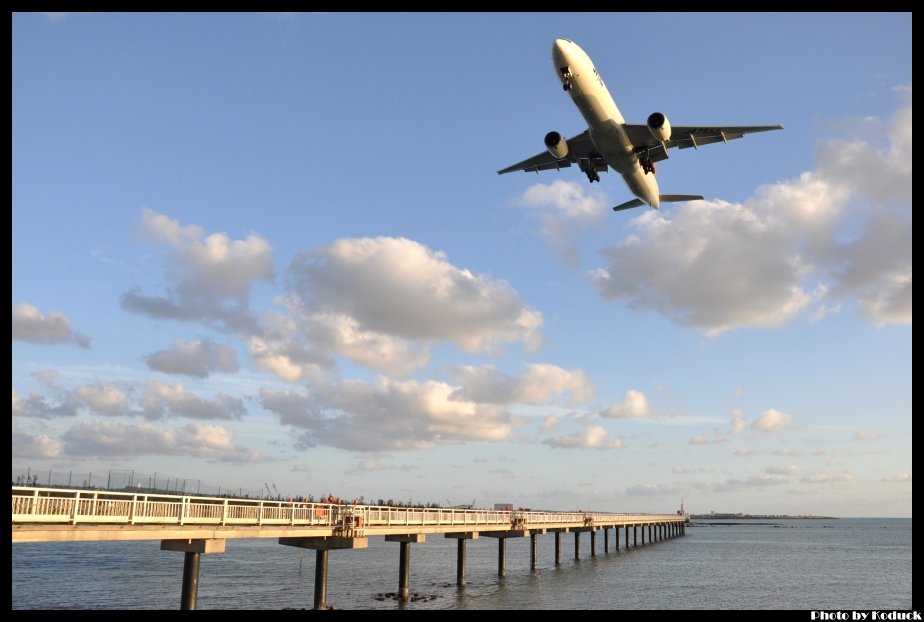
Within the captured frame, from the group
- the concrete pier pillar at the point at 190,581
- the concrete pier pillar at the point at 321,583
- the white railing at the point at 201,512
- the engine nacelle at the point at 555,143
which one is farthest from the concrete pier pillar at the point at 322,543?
the engine nacelle at the point at 555,143

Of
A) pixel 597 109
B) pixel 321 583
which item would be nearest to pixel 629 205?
pixel 597 109

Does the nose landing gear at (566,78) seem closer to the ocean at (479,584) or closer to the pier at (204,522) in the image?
the pier at (204,522)

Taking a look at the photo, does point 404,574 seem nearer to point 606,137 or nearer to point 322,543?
point 322,543

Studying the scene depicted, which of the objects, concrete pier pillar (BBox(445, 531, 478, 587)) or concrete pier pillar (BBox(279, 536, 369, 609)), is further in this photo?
concrete pier pillar (BBox(445, 531, 478, 587))

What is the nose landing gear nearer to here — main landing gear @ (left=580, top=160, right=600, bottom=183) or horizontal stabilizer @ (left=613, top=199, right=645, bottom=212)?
main landing gear @ (left=580, top=160, right=600, bottom=183)

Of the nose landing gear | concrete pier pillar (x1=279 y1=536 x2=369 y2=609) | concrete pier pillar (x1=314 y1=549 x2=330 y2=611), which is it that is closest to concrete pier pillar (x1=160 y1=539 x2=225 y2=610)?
concrete pier pillar (x1=279 y1=536 x2=369 y2=609)
